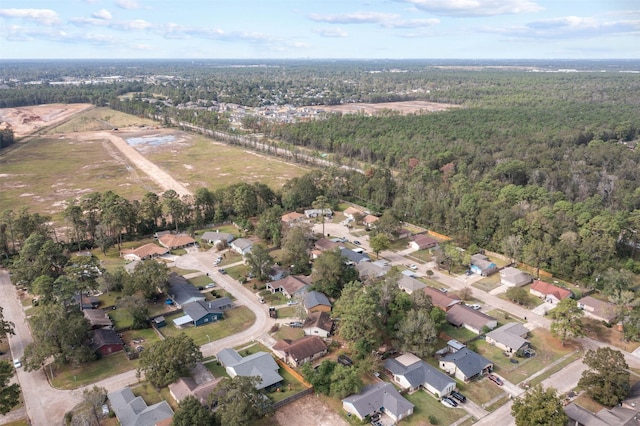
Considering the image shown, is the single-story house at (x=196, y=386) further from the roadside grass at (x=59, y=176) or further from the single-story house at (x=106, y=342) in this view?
the roadside grass at (x=59, y=176)

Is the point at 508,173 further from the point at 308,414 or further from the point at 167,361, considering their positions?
the point at 167,361

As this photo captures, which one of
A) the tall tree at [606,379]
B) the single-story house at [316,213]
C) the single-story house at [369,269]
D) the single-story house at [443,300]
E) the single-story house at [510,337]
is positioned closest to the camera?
the tall tree at [606,379]

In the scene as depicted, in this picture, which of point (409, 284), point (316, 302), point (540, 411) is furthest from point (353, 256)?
point (540, 411)

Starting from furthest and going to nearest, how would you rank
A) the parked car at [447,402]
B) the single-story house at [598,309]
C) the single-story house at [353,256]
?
the single-story house at [353,256], the single-story house at [598,309], the parked car at [447,402]

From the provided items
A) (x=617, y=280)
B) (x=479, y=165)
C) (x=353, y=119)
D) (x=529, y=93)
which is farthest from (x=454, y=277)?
(x=529, y=93)

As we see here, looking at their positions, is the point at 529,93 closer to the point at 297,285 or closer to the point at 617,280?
the point at 617,280

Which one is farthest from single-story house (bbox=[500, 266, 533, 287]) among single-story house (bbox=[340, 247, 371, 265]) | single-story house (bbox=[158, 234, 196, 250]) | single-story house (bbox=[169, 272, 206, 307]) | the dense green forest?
single-story house (bbox=[158, 234, 196, 250])

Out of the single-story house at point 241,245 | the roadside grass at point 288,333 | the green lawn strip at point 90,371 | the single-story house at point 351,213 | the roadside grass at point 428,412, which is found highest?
the single-story house at point 351,213

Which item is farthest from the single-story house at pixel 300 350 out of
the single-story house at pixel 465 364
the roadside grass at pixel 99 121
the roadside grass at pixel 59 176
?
the roadside grass at pixel 99 121
